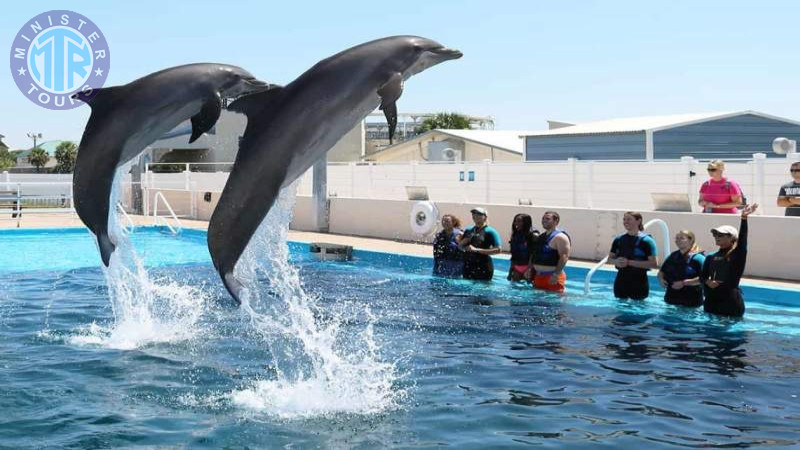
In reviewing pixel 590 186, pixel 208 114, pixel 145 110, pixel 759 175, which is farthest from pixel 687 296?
pixel 145 110

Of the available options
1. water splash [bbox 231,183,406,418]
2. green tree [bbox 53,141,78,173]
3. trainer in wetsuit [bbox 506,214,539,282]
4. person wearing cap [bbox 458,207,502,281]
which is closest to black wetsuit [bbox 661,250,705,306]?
trainer in wetsuit [bbox 506,214,539,282]

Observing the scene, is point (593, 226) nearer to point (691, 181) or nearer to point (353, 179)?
point (691, 181)

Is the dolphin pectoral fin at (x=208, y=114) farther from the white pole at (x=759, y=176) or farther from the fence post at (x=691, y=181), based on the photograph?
the fence post at (x=691, y=181)

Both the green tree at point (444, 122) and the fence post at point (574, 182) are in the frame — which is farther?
the green tree at point (444, 122)

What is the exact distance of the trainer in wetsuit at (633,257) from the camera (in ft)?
34.6

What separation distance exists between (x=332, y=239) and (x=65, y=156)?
48621 mm

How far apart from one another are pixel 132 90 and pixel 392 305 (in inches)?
206

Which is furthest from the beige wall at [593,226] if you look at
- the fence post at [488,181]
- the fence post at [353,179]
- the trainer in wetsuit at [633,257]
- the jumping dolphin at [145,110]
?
the jumping dolphin at [145,110]

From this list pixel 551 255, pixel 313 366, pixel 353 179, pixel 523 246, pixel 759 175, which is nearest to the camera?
pixel 313 366

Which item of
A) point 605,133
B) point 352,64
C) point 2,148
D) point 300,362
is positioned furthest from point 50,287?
point 2,148

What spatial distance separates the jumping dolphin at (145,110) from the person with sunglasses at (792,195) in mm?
8445

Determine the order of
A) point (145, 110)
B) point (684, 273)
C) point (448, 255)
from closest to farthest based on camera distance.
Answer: point (145, 110), point (684, 273), point (448, 255)

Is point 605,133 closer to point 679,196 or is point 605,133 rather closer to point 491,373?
point 679,196

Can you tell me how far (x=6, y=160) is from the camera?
66875 mm
